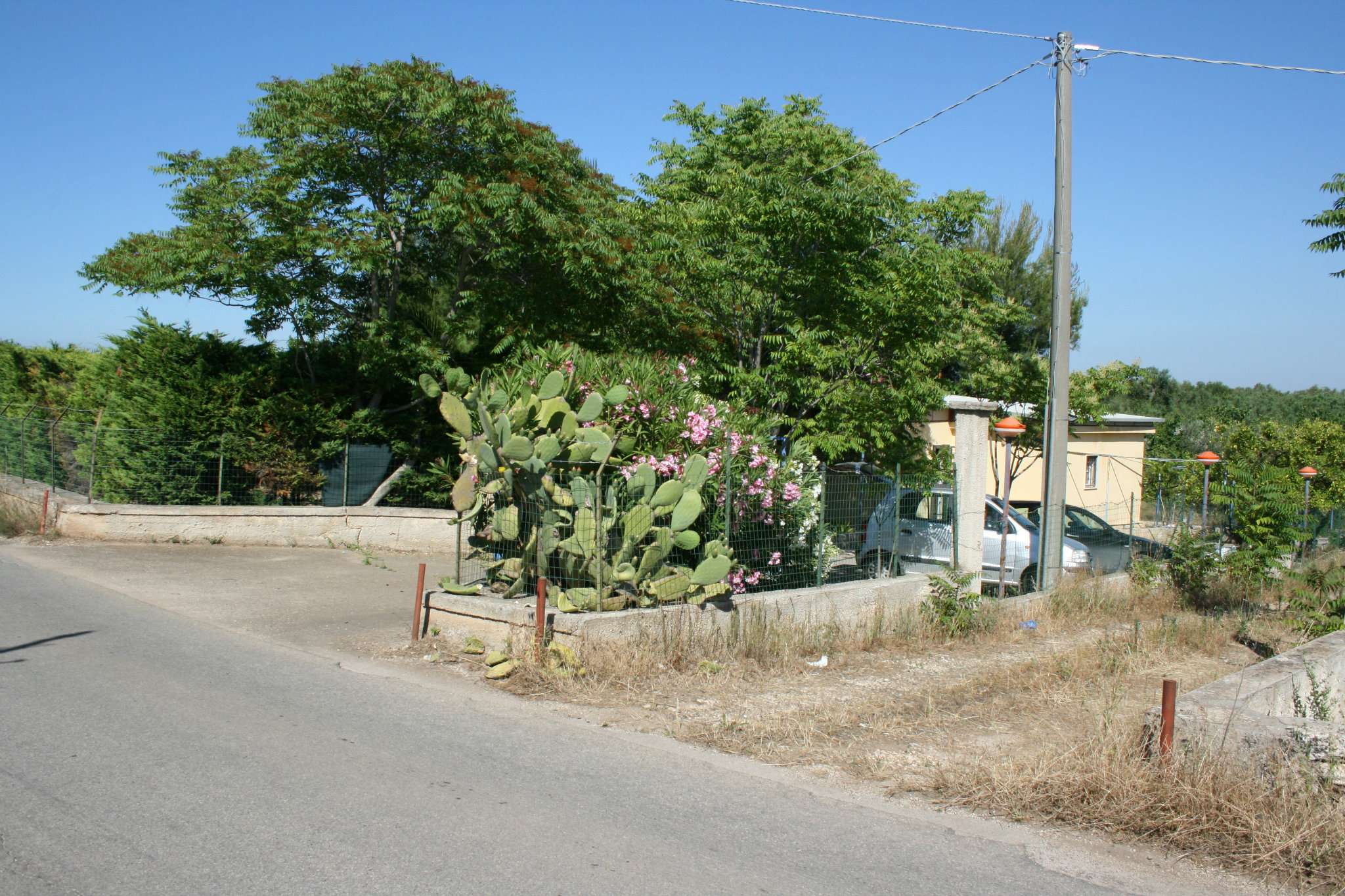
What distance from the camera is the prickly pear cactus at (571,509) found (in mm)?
9008

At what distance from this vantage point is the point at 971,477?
12422 mm

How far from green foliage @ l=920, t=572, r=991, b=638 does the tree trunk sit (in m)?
10.1

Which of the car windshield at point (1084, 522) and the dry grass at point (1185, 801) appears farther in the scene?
the car windshield at point (1084, 522)

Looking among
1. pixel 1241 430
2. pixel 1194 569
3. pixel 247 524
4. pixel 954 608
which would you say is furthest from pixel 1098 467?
pixel 247 524

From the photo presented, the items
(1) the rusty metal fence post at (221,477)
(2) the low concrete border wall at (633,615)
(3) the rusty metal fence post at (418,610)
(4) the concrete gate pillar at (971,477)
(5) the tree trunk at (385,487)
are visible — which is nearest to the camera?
(2) the low concrete border wall at (633,615)

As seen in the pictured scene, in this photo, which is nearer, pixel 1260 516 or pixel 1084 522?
pixel 1260 516

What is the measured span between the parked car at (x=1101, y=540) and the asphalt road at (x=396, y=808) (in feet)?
34.9

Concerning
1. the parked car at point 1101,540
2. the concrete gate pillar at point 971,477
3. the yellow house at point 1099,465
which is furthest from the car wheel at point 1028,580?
the yellow house at point 1099,465

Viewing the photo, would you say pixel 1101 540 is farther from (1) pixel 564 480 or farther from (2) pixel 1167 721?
(2) pixel 1167 721

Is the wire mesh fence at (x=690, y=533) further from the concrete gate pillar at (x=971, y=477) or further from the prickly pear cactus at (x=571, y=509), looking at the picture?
the concrete gate pillar at (x=971, y=477)

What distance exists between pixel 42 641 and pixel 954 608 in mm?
8994

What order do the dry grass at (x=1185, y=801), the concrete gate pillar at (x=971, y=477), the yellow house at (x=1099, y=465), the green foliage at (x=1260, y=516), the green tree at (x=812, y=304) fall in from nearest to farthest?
the dry grass at (x=1185, y=801), the green foliage at (x=1260, y=516), the concrete gate pillar at (x=971, y=477), the green tree at (x=812, y=304), the yellow house at (x=1099, y=465)

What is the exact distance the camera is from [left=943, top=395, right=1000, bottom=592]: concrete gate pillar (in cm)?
1234

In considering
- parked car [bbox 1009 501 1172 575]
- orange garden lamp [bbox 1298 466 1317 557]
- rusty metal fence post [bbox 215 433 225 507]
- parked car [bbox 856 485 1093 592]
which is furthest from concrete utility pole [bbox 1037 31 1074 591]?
rusty metal fence post [bbox 215 433 225 507]
